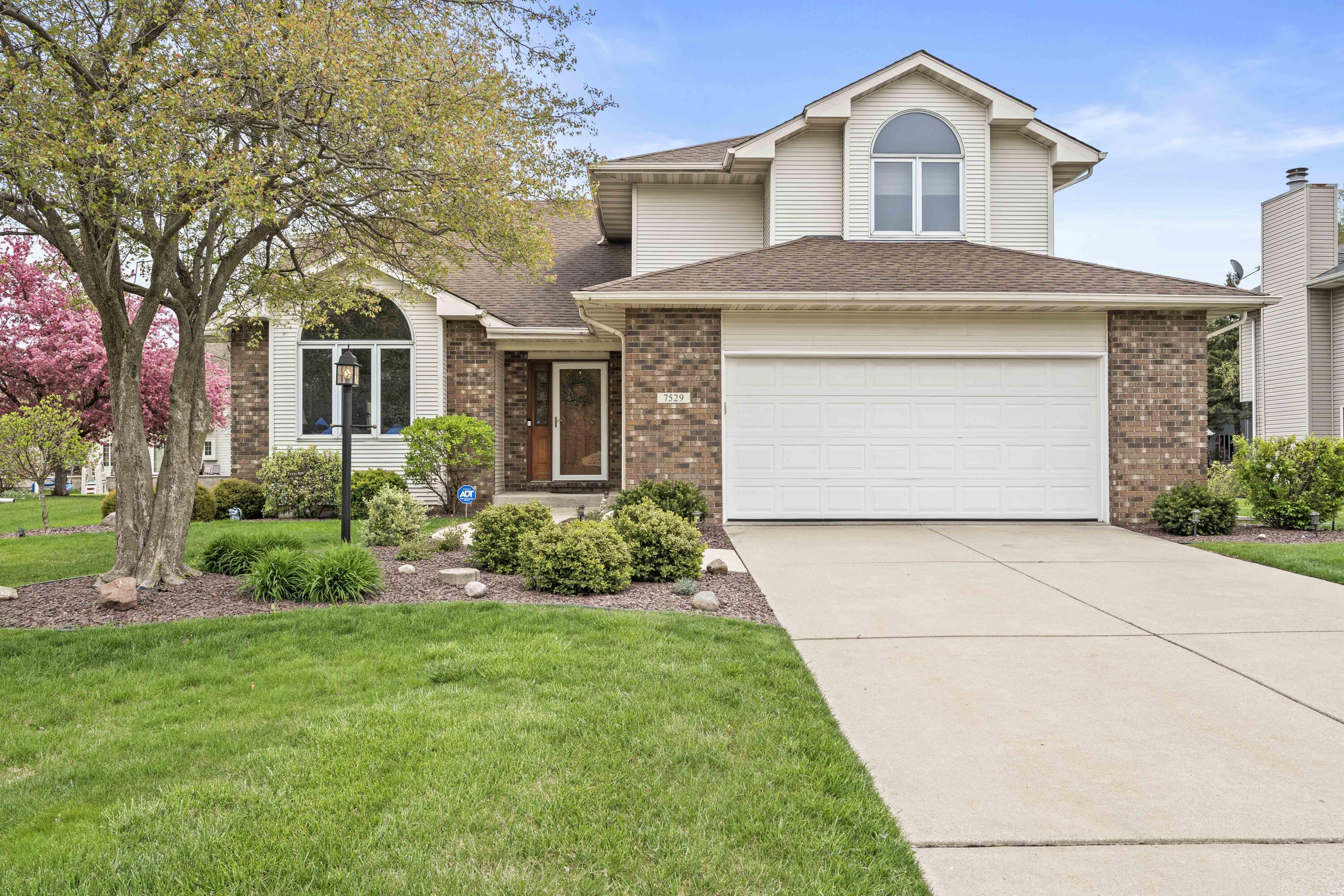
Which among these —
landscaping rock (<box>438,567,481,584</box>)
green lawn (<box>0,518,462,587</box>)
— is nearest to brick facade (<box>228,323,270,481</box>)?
green lawn (<box>0,518,462,587</box>)

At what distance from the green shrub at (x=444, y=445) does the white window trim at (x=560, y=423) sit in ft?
4.91

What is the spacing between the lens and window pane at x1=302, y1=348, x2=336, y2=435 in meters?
12.6

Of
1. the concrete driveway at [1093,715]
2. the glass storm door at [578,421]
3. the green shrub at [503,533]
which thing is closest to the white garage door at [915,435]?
the concrete driveway at [1093,715]

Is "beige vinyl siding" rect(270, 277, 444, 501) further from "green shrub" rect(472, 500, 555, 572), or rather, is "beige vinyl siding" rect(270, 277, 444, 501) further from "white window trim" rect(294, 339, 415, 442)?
"green shrub" rect(472, 500, 555, 572)

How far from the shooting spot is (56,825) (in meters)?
2.56

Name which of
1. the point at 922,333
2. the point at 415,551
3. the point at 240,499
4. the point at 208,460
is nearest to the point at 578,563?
the point at 415,551

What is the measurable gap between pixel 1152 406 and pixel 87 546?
13.8m

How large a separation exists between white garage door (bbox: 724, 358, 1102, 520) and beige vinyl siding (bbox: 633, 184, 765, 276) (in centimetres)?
339

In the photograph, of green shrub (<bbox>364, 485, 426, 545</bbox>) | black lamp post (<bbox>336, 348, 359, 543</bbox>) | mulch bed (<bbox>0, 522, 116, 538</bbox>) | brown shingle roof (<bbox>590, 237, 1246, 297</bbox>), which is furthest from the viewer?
mulch bed (<bbox>0, 522, 116, 538</bbox>)

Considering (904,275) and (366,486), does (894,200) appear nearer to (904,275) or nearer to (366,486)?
(904,275)

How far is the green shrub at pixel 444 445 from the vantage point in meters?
11.6

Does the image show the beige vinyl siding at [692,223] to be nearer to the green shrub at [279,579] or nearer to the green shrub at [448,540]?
the green shrub at [448,540]

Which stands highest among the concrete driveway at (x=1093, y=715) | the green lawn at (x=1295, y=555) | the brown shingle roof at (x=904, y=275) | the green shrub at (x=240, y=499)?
the brown shingle roof at (x=904, y=275)

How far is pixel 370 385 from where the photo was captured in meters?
12.6
